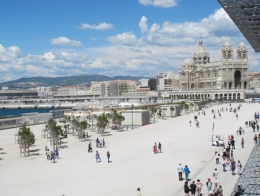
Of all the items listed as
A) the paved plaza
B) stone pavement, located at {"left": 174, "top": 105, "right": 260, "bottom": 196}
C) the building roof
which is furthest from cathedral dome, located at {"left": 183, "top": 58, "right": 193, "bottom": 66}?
the building roof

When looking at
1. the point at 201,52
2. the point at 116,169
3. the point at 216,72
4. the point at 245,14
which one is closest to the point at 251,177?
the point at 245,14

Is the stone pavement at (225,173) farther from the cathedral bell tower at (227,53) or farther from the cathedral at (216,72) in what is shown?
the cathedral bell tower at (227,53)

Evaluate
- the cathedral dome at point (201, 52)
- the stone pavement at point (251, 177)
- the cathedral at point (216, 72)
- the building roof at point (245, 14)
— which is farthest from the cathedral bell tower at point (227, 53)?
the building roof at point (245, 14)

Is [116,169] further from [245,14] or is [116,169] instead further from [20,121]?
[20,121]

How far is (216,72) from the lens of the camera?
133625mm

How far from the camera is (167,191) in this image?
16.2m

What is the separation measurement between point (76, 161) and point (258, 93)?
377 ft

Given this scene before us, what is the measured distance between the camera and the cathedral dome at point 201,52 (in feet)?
497

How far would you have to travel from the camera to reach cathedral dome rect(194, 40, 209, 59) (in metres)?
152

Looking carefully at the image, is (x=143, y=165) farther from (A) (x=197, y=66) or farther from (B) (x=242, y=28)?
(A) (x=197, y=66)

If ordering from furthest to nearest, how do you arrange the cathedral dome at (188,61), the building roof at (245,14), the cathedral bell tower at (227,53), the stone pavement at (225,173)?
the cathedral dome at (188,61), the cathedral bell tower at (227,53), the stone pavement at (225,173), the building roof at (245,14)

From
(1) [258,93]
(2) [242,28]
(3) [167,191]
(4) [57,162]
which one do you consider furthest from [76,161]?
(1) [258,93]

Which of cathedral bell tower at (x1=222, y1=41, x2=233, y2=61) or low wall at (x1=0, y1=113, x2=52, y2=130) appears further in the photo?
cathedral bell tower at (x1=222, y1=41, x2=233, y2=61)

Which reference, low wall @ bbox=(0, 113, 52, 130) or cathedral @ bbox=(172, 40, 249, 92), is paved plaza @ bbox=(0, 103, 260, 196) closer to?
low wall @ bbox=(0, 113, 52, 130)
